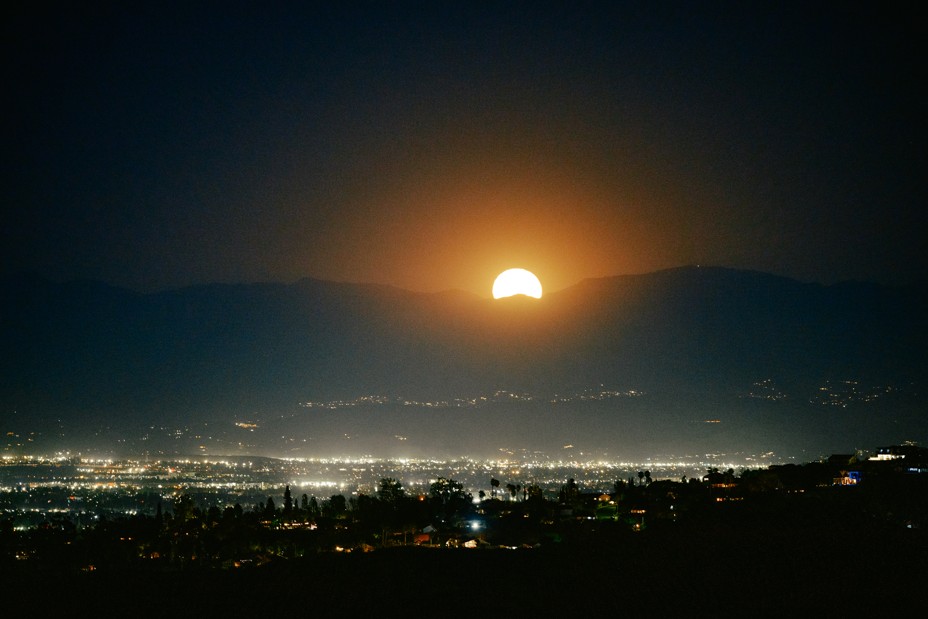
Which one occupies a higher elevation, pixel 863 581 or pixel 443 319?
pixel 443 319

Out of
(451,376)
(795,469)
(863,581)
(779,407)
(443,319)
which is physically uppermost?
(443,319)

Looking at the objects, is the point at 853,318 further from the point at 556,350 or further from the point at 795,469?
the point at 795,469

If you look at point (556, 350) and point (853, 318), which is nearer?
point (853, 318)

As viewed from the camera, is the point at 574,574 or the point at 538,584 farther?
the point at 574,574

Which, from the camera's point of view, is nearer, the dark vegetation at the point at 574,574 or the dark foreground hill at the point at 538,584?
the dark foreground hill at the point at 538,584

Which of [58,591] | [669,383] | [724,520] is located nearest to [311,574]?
[58,591]

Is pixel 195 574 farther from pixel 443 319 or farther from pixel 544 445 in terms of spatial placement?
pixel 443 319

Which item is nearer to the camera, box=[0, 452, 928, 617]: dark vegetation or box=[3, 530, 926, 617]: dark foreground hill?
box=[3, 530, 926, 617]: dark foreground hill

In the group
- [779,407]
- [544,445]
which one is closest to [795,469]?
[779,407]

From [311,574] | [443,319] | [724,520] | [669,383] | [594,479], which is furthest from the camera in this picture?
[443,319]

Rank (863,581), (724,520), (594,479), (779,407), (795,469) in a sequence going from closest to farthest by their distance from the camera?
(863,581), (724,520), (795,469), (594,479), (779,407)
